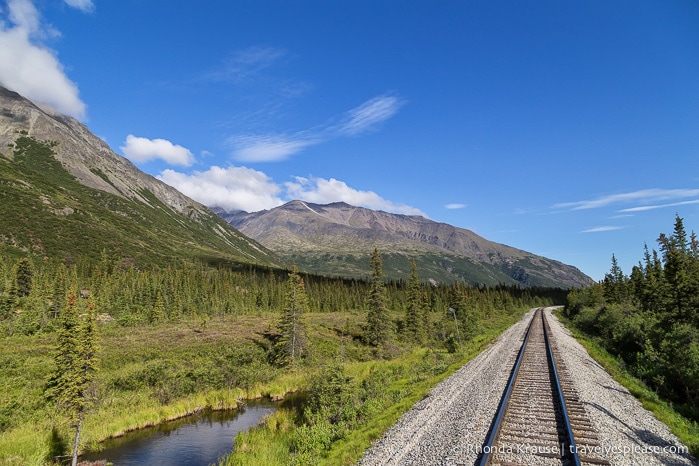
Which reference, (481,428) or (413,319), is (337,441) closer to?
(481,428)

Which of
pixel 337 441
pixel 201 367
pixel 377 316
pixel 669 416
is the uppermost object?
pixel 377 316

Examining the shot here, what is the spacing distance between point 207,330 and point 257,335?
10431 mm

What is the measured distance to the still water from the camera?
63.7 feet

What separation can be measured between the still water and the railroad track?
14.5 metres

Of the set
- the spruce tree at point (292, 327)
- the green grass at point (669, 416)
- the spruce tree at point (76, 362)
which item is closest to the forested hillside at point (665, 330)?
the green grass at point (669, 416)

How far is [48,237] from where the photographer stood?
13862 centimetres

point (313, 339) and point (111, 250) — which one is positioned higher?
point (111, 250)

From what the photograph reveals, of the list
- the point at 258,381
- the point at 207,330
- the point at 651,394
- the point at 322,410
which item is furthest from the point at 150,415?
the point at 207,330

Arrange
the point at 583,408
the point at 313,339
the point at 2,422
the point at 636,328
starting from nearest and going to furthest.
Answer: the point at 583,408
the point at 2,422
the point at 636,328
the point at 313,339

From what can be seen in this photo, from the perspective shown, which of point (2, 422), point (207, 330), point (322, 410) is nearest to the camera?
point (322, 410)

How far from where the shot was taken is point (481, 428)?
12.0 m

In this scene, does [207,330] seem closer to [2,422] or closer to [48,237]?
[2,422]

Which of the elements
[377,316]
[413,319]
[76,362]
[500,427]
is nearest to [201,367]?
[76,362]

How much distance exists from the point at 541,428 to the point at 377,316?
1606 inches
